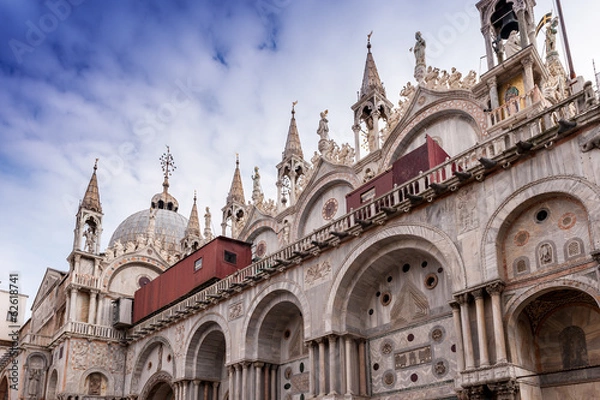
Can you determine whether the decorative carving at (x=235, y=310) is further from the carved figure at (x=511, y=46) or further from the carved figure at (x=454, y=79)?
the carved figure at (x=511, y=46)

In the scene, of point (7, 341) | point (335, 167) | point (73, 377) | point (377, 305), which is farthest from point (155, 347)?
point (7, 341)

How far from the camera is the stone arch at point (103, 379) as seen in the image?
3734cm

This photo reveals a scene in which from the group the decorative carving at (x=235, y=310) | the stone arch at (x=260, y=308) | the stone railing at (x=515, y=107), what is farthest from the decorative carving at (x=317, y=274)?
the stone railing at (x=515, y=107)

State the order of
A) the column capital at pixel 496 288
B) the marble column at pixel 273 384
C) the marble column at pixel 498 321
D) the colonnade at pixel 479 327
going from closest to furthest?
the marble column at pixel 498 321, the colonnade at pixel 479 327, the column capital at pixel 496 288, the marble column at pixel 273 384

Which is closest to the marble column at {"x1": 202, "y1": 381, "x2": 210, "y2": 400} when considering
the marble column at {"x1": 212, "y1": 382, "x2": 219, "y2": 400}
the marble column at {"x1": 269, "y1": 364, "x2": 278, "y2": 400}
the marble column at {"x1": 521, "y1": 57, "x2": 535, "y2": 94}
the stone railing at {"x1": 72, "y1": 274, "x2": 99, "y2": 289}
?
the marble column at {"x1": 212, "y1": 382, "x2": 219, "y2": 400}

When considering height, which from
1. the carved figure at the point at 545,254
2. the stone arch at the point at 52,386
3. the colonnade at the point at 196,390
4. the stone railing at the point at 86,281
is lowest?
the colonnade at the point at 196,390

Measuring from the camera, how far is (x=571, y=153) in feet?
55.5

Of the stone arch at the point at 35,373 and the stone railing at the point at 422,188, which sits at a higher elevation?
the stone railing at the point at 422,188

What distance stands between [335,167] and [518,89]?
37.2ft

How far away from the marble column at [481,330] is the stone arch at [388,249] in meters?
0.67

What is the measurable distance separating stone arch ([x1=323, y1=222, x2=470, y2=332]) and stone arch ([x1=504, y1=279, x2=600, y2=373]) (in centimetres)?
182

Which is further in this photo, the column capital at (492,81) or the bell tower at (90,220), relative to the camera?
the bell tower at (90,220)

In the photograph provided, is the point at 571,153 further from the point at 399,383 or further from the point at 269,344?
the point at 269,344

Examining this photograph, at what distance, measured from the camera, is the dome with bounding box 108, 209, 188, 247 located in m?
70.8
